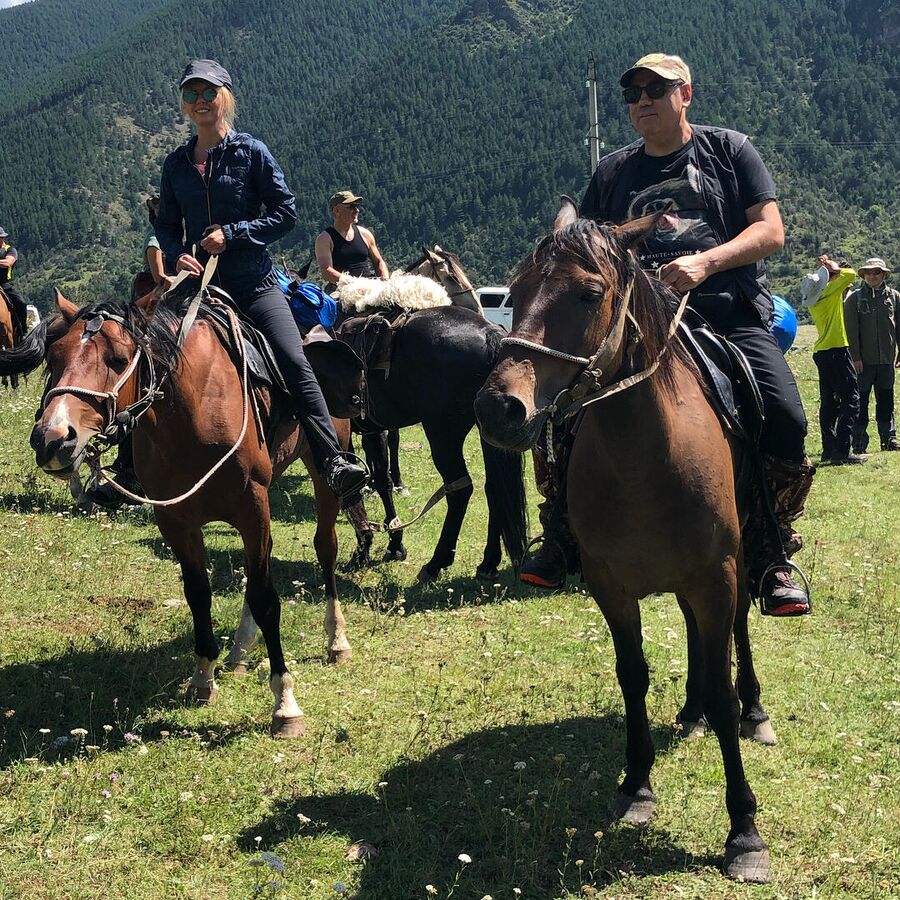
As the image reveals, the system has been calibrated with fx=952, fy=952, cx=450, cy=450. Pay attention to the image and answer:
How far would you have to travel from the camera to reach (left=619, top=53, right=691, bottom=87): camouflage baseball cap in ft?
14.3

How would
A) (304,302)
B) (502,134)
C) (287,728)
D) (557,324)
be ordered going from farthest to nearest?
(502,134) → (304,302) → (287,728) → (557,324)

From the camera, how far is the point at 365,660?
21.2 ft

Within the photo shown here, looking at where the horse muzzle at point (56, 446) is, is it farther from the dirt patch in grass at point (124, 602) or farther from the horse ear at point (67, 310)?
the dirt patch in grass at point (124, 602)

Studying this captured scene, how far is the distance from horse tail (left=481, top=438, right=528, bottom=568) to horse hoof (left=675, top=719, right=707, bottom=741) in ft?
8.96

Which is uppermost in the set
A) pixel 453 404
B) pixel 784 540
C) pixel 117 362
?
pixel 117 362

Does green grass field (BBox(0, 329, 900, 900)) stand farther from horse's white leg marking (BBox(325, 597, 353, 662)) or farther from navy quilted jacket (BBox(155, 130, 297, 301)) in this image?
navy quilted jacket (BBox(155, 130, 297, 301))

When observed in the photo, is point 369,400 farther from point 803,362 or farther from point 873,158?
point 873,158

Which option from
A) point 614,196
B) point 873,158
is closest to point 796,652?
point 614,196

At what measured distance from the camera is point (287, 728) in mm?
5383

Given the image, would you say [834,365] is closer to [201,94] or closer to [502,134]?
[201,94]

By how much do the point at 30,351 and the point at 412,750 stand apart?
3.02 m

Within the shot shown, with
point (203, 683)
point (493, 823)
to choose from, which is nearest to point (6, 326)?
point (203, 683)

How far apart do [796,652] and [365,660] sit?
292 centimetres

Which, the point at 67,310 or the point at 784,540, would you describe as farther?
the point at 784,540
